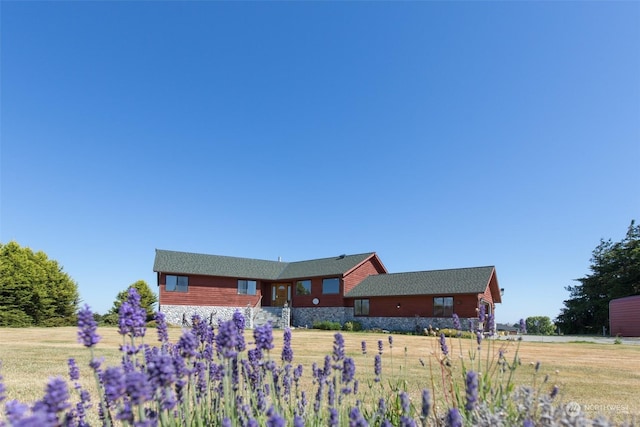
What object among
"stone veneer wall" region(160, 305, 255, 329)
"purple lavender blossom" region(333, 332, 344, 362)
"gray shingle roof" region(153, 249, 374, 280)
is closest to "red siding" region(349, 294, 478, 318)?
"gray shingle roof" region(153, 249, 374, 280)

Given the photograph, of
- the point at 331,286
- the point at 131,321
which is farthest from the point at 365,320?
the point at 131,321

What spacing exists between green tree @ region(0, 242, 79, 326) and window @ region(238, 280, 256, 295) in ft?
43.5

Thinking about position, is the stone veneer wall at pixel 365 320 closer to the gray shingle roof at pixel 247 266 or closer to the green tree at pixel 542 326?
the gray shingle roof at pixel 247 266

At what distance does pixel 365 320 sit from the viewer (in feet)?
108

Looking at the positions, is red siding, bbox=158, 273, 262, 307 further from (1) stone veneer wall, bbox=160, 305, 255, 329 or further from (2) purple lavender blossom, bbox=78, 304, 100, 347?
(2) purple lavender blossom, bbox=78, 304, 100, 347

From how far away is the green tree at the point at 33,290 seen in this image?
97.1 ft

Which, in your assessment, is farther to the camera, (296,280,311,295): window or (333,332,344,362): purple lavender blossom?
(296,280,311,295): window

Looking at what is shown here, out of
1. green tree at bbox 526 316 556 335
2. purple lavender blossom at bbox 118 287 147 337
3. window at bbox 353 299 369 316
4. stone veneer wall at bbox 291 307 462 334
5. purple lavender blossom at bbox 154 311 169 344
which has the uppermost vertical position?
purple lavender blossom at bbox 118 287 147 337

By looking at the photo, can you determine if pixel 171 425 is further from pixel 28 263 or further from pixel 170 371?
pixel 28 263

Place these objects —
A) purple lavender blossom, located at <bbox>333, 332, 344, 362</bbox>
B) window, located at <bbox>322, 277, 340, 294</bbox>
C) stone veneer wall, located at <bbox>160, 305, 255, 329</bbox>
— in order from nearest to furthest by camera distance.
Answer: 1. purple lavender blossom, located at <bbox>333, 332, 344, 362</bbox>
2. stone veneer wall, located at <bbox>160, 305, 255, 329</bbox>
3. window, located at <bbox>322, 277, 340, 294</bbox>

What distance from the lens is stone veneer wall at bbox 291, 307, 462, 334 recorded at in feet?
96.2

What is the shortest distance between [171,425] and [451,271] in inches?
1240

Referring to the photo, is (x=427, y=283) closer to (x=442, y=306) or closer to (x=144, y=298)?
(x=442, y=306)

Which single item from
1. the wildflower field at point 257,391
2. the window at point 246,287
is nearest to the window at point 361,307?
the window at point 246,287
